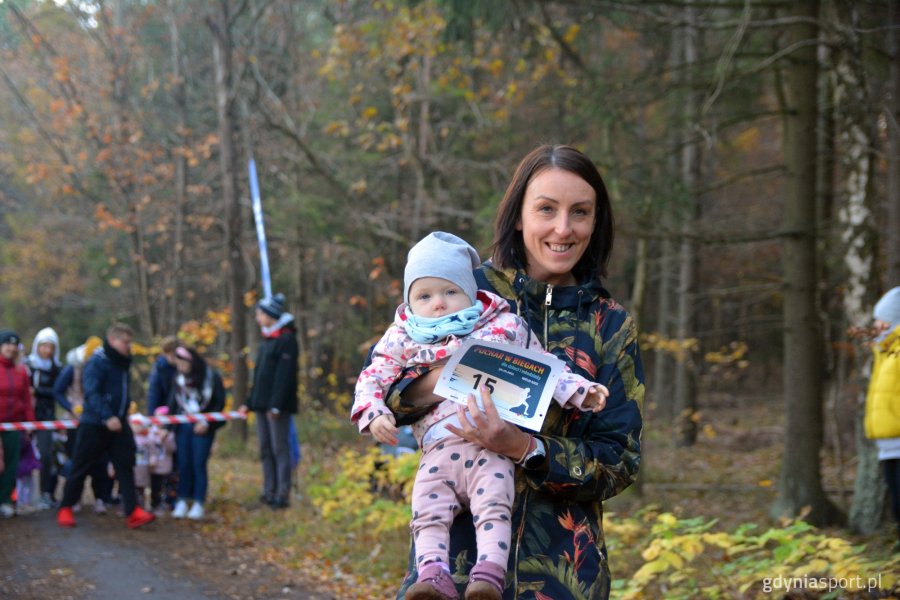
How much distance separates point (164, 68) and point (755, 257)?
19.6 meters

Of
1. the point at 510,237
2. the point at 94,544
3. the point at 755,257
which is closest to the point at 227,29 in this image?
the point at 94,544

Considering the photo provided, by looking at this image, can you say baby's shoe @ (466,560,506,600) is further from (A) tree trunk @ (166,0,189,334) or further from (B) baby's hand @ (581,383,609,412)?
(A) tree trunk @ (166,0,189,334)

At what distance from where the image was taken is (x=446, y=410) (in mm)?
2611

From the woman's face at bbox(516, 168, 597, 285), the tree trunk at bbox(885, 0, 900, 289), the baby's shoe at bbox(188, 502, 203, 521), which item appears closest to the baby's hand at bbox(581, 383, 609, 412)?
the woman's face at bbox(516, 168, 597, 285)

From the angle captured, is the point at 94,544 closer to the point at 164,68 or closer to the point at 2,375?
the point at 2,375

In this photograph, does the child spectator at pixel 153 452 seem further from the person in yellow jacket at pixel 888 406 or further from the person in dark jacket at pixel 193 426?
the person in yellow jacket at pixel 888 406

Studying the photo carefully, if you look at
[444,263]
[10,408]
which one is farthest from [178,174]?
[444,263]

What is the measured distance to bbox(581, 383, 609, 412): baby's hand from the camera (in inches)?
95.2

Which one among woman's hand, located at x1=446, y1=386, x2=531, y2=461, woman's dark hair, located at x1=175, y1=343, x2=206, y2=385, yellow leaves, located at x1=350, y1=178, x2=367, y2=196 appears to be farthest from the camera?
yellow leaves, located at x1=350, y1=178, x2=367, y2=196

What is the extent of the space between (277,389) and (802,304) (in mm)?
5994

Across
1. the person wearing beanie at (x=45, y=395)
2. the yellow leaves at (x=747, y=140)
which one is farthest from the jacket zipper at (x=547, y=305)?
the yellow leaves at (x=747, y=140)

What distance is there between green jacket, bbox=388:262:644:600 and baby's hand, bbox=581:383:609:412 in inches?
2.6

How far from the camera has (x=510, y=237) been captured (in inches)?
109

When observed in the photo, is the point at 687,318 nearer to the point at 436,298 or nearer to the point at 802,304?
the point at 802,304
